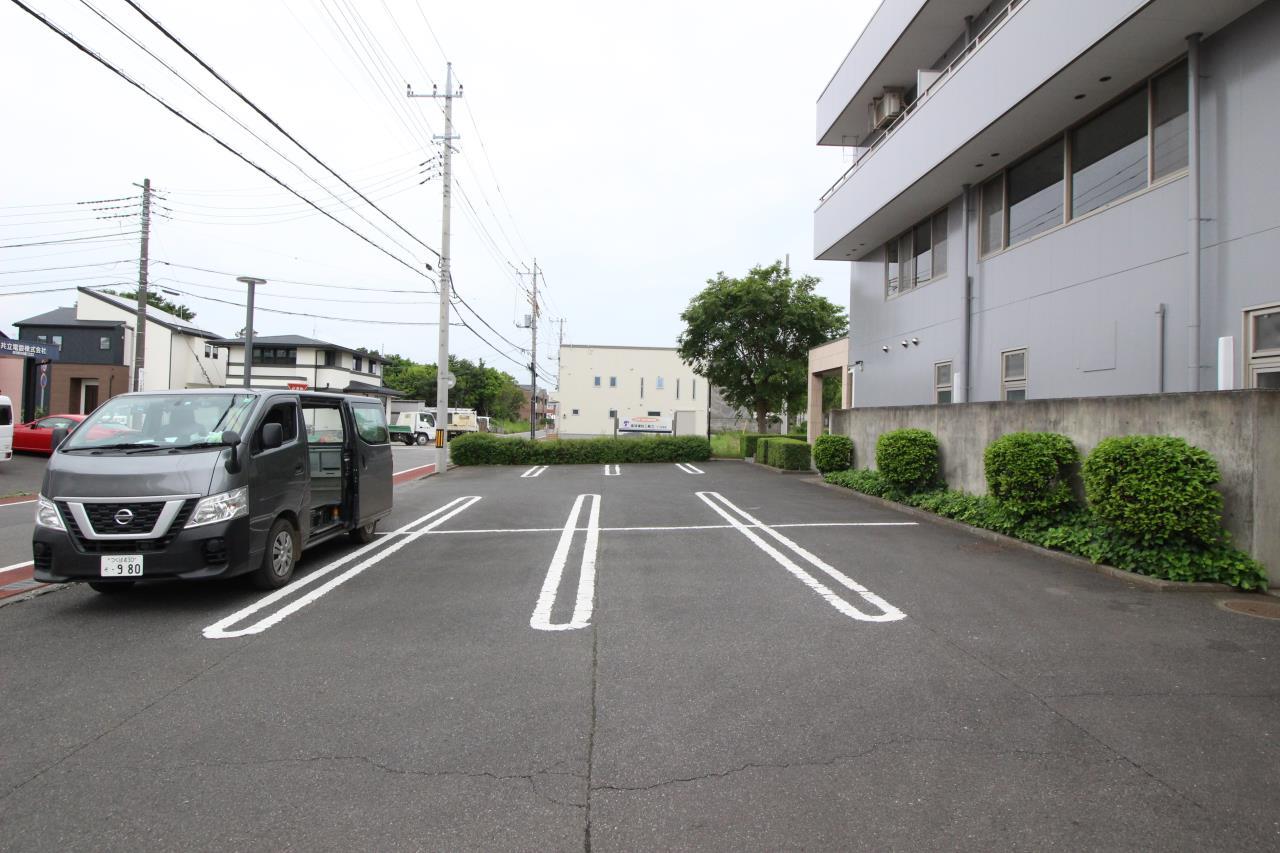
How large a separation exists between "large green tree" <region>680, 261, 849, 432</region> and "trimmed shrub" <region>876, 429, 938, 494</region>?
695 inches

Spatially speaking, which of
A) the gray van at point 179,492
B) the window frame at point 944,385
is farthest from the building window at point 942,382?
the gray van at point 179,492

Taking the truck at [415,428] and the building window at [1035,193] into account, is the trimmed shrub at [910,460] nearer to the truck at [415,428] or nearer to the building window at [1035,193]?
the building window at [1035,193]

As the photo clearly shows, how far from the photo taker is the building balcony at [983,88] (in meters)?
7.60

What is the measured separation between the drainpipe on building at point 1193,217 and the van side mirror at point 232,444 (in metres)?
9.71

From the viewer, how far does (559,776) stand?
2.81 m

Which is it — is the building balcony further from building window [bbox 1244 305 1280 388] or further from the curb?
the curb

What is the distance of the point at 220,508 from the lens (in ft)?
17.1

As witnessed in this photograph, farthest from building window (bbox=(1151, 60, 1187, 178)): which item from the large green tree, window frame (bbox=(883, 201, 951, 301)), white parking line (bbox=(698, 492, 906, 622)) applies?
the large green tree

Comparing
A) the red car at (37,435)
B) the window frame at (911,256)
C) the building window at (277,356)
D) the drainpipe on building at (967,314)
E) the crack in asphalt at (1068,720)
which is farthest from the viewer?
the building window at (277,356)

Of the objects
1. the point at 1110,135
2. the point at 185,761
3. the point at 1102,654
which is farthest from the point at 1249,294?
the point at 185,761

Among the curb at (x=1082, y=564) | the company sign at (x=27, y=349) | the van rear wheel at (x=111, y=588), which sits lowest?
the van rear wheel at (x=111, y=588)

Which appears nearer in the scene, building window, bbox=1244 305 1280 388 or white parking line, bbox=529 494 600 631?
white parking line, bbox=529 494 600 631

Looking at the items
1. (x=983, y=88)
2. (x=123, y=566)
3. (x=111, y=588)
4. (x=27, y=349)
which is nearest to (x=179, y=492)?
(x=123, y=566)

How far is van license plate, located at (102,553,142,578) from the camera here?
499 centimetres
